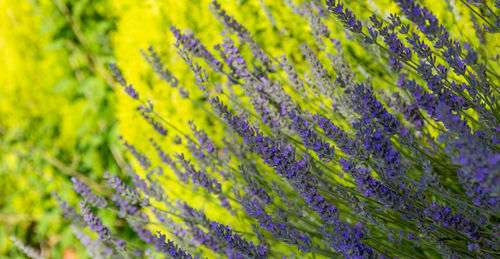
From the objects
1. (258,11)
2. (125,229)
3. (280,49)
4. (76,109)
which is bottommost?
(125,229)

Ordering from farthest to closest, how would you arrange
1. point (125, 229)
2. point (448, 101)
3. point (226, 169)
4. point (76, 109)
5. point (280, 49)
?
point (76, 109) < point (125, 229) < point (280, 49) < point (226, 169) < point (448, 101)

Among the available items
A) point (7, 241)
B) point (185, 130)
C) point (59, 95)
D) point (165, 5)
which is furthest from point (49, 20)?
point (7, 241)

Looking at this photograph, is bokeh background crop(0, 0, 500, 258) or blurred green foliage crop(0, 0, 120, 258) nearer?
bokeh background crop(0, 0, 500, 258)

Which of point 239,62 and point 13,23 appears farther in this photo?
point 13,23

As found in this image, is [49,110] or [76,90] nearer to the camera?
[76,90]

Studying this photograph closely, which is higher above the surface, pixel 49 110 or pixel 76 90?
pixel 76 90

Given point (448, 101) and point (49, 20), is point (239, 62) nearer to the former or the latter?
point (448, 101)

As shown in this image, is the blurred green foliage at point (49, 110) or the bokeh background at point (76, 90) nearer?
the bokeh background at point (76, 90)

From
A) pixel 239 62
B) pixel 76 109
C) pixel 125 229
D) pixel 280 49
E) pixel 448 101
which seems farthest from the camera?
pixel 76 109
